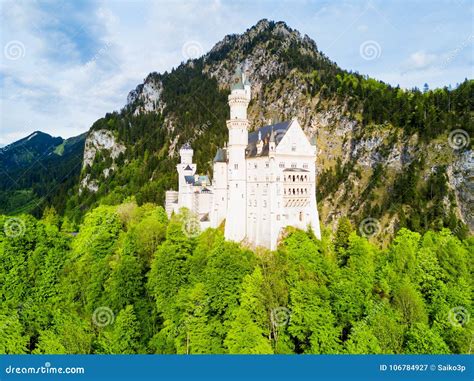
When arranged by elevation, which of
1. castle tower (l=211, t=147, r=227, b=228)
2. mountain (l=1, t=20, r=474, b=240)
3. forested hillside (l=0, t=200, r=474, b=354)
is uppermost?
mountain (l=1, t=20, r=474, b=240)

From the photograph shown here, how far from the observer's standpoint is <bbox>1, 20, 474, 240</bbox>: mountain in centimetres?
9244

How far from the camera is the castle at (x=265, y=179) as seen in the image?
56.2 metres

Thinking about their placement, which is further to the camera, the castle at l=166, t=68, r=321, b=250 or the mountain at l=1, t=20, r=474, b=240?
the mountain at l=1, t=20, r=474, b=240

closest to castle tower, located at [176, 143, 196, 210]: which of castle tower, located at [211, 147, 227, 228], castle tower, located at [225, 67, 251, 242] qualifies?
castle tower, located at [211, 147, 227, 228]

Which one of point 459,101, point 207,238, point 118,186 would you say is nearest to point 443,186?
point 459,101

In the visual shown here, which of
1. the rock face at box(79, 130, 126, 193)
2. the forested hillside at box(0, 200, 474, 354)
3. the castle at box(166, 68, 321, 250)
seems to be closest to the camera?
the forested hillside at box(0, 200, 474, 354)

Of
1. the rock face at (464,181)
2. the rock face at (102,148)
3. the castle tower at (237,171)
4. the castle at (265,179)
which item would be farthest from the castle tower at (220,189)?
the rock face at (102,148)

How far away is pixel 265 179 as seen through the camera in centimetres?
5731

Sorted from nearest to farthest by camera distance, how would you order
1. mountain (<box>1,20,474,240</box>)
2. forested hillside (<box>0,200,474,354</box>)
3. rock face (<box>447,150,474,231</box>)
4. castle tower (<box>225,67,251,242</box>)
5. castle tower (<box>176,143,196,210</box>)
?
forested hillside (<box>0,200,474,354</box>) → castle tower (<box>225,67,251,242</box>) → castle tower (<box>176,143,196,210</box>) → rock face (<box>447,150,474,231</box>) → mountain (<box>1,20,474,240</box>)

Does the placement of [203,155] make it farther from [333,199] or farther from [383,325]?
[383,325]

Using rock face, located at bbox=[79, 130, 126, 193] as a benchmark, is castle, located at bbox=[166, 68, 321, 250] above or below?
below

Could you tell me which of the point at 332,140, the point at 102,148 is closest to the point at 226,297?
the point at 332,140

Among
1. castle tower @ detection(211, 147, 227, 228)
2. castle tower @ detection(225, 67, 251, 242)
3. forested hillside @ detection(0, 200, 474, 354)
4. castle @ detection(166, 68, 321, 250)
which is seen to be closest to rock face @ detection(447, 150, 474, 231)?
forested hillside @ detection(0, 200, 474, 354)

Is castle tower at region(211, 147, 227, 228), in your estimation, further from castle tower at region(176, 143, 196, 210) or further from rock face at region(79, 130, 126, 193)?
rock face at region(79, 130, 126, 193)
